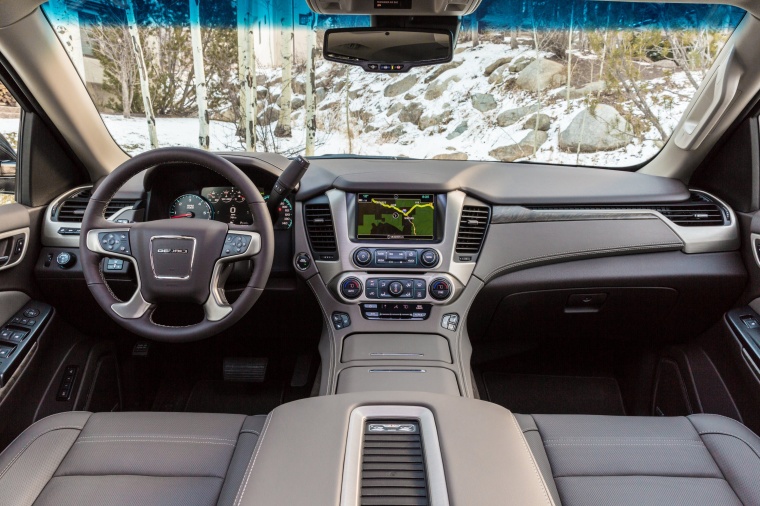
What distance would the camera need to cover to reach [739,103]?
7.71ft

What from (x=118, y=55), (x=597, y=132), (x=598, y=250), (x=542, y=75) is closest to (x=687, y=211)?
(x=598, y=250)

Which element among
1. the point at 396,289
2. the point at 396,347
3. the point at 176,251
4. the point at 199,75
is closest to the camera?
the point at 176,251

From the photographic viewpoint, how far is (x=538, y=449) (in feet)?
4.95

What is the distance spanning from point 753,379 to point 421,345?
135cm

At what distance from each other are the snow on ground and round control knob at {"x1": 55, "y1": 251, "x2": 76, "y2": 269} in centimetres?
68

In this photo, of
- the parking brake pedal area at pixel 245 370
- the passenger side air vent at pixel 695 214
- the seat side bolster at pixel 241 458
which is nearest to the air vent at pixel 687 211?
the passenger side air vent at pixel 695 214

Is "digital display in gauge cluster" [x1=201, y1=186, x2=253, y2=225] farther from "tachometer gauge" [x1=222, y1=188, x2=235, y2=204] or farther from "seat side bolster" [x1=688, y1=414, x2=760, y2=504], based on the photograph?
"seat side bolster" [x1=688, y1=414, x2=760, y2=504]

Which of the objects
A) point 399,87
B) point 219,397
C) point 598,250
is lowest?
point 219,397

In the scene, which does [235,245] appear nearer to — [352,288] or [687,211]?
[352,288]

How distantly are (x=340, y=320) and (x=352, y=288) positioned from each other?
0.15 metres

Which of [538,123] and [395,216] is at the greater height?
[538,123]

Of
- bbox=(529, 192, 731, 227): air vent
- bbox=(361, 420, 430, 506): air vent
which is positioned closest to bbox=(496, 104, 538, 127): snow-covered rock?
bbox=(529, 192, 731, 227): air vent

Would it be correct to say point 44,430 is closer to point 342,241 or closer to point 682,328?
point 342,241

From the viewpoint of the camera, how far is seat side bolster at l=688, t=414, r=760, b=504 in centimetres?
138
